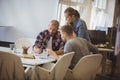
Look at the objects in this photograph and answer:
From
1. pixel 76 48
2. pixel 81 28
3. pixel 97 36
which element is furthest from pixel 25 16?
pixel 76 48

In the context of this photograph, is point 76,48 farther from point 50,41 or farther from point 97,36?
point 97,36

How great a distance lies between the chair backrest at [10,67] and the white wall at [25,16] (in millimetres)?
2764

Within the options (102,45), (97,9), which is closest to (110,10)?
(97,9)

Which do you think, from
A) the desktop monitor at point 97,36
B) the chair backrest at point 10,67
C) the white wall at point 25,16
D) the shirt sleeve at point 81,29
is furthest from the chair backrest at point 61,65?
the desktop monitor at point 97,36

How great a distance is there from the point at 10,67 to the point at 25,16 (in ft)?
10.2

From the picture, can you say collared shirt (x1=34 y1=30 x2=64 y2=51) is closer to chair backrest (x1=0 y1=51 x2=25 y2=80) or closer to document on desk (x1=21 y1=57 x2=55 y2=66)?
document on desk (x1=21 y1=57 x2=55 y2=66)

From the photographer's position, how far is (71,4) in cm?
544

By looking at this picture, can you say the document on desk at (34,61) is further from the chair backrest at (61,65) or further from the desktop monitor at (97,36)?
the desktop monitor at (97,36)

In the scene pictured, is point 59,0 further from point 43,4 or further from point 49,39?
point 49,39

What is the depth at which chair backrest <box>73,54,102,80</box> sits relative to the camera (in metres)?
3.04

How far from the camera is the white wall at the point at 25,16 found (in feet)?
17.7

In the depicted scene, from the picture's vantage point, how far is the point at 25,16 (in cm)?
562

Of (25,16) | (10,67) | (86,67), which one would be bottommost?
(86,67)

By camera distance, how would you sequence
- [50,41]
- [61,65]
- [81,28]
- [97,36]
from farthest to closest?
[97,36] < [50,41] < [81,28] < [61,65]
